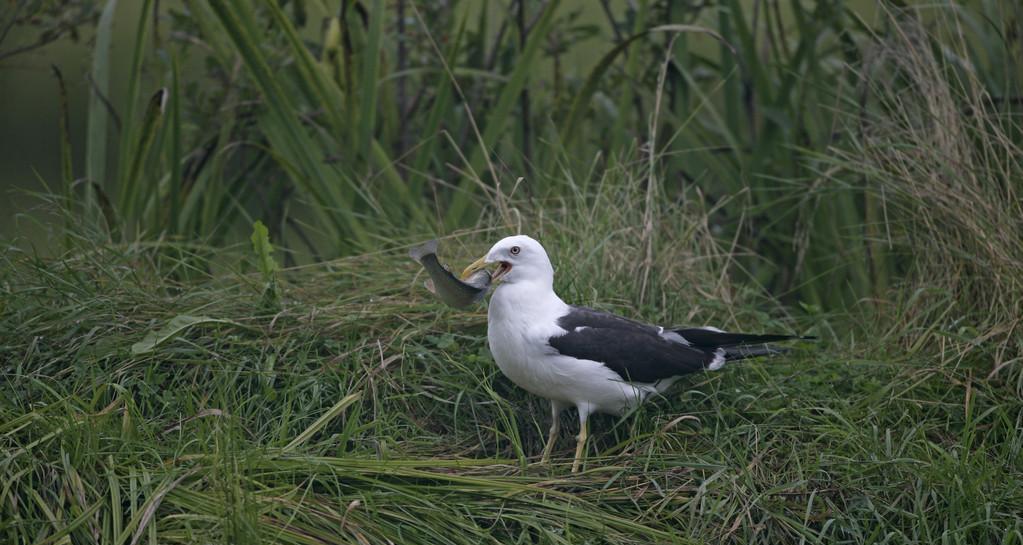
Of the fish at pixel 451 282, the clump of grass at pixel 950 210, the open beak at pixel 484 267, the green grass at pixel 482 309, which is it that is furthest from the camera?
the clump of grass at pixel 950 210

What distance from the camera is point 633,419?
3018 mm

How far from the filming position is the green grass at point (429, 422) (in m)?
2.38

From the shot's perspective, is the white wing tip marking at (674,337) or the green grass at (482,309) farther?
the white wing tip marking at (674,337)

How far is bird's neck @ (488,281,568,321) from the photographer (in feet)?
9.32

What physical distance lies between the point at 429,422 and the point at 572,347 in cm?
49

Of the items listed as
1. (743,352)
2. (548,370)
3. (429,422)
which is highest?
(548,370)

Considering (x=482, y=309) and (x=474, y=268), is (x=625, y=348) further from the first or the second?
(x=482, y=309)

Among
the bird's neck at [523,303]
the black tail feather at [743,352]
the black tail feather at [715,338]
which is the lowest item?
the black tail feather at [743,352]

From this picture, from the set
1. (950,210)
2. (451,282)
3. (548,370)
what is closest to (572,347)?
(548,370)

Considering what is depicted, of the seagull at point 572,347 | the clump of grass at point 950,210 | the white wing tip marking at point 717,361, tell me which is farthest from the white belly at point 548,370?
the clump of grass at point 950,210

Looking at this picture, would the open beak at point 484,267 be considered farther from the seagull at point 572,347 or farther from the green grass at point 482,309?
the green grass at point 482,309

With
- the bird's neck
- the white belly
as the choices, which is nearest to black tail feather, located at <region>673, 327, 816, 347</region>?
the white belly

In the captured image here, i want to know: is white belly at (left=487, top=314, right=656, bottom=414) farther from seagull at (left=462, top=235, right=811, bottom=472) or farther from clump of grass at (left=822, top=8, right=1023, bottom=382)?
clump of grass at (left=822, top=8, right=1023, bottom=382)

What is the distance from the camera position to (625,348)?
289cm
